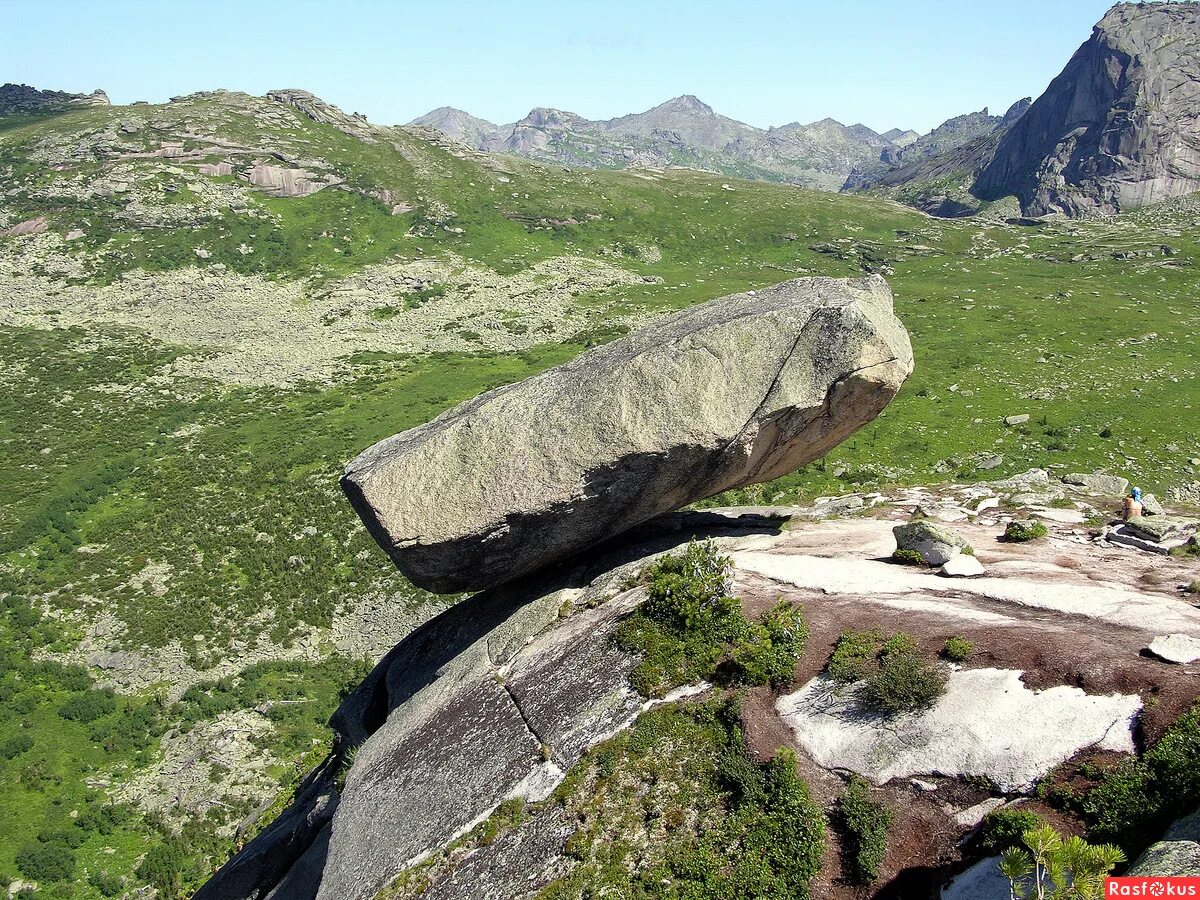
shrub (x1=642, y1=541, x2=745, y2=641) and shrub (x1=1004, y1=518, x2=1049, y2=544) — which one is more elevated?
shrub (x1=642, y1=541, x2=745, y2=641)

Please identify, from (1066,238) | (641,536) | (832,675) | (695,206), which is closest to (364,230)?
(695,206)

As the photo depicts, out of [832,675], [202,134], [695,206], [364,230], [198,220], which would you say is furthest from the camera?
[695,206]

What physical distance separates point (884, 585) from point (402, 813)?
11.8 metres

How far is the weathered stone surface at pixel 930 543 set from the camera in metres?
17.4

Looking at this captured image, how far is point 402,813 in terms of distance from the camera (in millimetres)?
14586

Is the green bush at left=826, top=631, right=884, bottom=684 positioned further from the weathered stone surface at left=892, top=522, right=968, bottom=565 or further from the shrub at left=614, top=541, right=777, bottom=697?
the weathered stone surface at left=892, top=522, right=968, bottom=565

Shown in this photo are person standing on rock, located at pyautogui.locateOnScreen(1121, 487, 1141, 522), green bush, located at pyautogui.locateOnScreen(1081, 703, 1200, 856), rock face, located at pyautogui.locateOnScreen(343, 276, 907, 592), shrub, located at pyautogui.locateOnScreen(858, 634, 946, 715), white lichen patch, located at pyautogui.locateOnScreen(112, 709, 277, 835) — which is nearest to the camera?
green bush, located at pyautogui.locateOnScreen(1081, 703, 1200, 856)

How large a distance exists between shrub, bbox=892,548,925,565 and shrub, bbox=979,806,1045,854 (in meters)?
8.09

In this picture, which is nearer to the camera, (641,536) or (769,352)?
(769,352)

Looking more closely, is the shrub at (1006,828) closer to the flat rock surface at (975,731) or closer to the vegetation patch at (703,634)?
the flat rock surface at (975,731)

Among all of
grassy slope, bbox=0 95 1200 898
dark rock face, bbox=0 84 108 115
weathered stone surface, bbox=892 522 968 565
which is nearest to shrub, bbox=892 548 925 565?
weathered stone surface, bbox=892 522 968 565

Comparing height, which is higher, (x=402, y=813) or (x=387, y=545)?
(x=387, y=545)

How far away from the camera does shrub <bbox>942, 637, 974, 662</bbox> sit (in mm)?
12758

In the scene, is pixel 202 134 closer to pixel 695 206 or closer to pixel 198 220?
pixel 198 220
